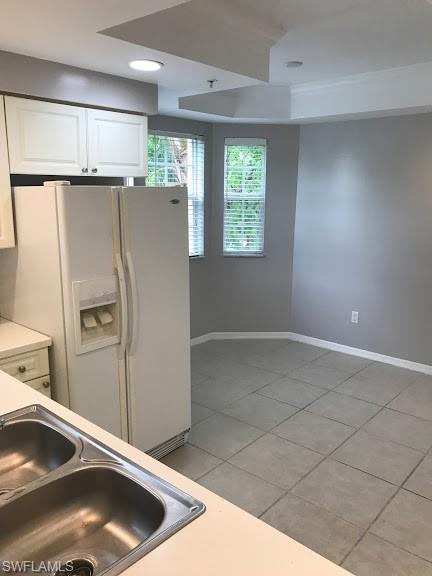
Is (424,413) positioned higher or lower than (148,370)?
lower

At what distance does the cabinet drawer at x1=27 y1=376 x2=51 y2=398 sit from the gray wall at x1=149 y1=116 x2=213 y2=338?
8.51 feet

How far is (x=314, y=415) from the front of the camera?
3504 millimetres

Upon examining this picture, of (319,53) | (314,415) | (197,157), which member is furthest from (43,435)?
(197,157)

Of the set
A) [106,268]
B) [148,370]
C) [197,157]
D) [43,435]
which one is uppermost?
[197,157]

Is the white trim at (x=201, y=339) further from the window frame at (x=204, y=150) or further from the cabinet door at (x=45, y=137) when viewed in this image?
the cabinet door at (x=45, y=137)

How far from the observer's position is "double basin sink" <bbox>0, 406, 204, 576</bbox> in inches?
43.8

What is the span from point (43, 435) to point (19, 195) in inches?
56.8

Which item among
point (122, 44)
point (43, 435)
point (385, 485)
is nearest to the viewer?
point (43, 435)

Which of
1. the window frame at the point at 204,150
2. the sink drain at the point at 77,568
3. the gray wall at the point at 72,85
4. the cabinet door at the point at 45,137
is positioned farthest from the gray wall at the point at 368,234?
the sink drain at the point at 77,568

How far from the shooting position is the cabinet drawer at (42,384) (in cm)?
237

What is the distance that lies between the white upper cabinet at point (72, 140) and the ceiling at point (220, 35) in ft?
0.88

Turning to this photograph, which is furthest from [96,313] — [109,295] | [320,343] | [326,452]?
[320,343]

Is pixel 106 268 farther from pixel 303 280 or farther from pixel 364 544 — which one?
pixel 303 280

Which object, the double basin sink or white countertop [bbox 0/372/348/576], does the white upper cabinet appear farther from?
white countertop [bbox 0/372/348/576]
